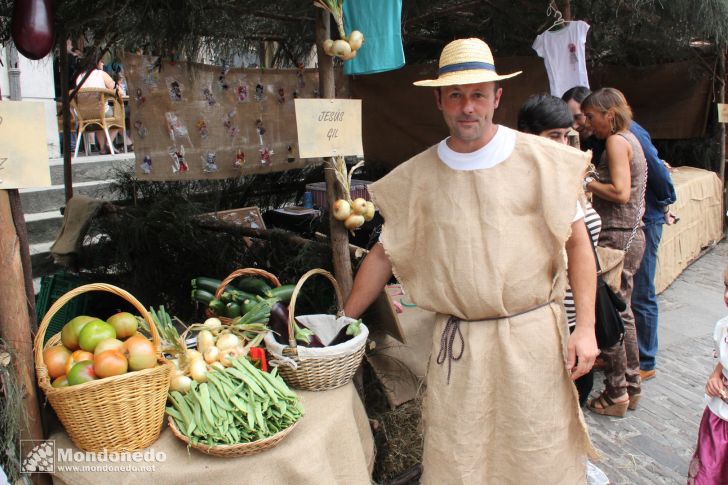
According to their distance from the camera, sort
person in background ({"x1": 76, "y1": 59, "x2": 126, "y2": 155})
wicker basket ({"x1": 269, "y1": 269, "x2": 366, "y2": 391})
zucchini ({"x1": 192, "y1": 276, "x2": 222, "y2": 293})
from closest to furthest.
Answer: wicker basket ({"x1": 269, "y1": 269, "x2": 366, "y2": 391}) → zucchini ({"x1": 192, "y1": 276, "x2": 222, "y2": 293}) → person in background ({"x1": 76, "y1": 59, "x2": 126, "y2": 155})

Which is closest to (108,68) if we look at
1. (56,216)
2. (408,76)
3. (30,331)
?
(56,216)

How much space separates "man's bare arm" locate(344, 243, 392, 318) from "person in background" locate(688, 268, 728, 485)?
1407mm

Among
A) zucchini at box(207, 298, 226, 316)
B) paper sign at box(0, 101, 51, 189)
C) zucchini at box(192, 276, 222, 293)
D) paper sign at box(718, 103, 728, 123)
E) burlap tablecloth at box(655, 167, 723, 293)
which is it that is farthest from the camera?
paper sign at box(718, 103, 728, 123)

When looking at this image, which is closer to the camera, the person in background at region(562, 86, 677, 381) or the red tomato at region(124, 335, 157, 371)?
the red tomato at region(124, 335, 157, 371)

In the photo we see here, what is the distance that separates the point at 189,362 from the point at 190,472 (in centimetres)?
42

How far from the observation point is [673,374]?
172 inches

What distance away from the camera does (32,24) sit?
1.73 m

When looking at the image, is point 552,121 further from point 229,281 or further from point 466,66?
point 229,281

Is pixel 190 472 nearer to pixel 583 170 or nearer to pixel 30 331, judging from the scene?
pixel 30 331

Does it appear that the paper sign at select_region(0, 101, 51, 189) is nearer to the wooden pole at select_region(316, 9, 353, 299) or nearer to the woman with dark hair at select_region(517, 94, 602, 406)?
the wooden pole at select_region(316, 9, 353, 299)

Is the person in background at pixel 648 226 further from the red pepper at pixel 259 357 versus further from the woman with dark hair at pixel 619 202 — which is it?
the red pepper at pixel 259 357

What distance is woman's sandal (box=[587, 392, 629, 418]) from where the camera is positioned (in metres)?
3.71

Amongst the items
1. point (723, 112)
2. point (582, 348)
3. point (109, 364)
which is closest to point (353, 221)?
point (582, 348)

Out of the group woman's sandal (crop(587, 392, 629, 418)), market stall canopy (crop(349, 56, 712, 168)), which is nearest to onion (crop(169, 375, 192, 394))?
woman's sandal (crop(587, 392, 629, 418))
